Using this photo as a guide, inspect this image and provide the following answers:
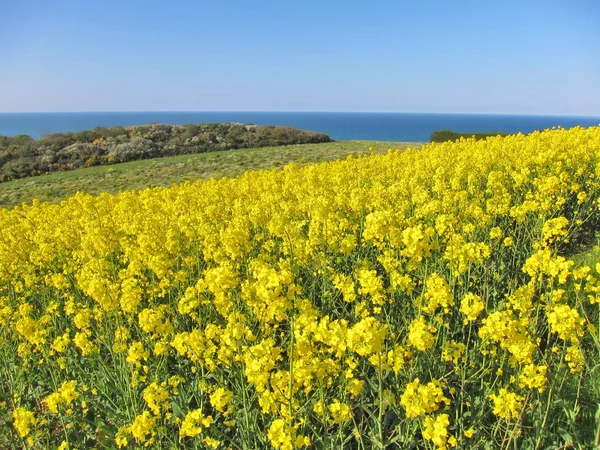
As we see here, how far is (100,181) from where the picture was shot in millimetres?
18062

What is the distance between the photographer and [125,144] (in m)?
25.8

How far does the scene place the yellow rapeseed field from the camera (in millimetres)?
2637

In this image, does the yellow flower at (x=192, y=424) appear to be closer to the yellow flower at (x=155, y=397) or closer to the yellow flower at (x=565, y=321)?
the yellow flower at (x=155, y=397)

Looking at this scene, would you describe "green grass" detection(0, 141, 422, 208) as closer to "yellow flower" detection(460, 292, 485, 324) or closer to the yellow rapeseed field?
the yellow rapeseed field

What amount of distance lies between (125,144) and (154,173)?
8634 millimetres

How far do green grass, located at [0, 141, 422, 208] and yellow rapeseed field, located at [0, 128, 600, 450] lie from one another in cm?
979

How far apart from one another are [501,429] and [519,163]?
18.4 feet

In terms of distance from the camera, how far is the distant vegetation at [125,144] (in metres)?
23.6

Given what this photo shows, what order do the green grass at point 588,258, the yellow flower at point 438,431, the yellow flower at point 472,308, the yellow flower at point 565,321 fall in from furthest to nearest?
the green grass at point 588,258
the yellow flower at point 472,308
the yellow flower at point 565,321
the yellow flower at point 438,431

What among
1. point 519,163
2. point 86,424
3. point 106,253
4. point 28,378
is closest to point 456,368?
point 86,424

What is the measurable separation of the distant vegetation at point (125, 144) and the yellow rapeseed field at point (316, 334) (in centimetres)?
1800

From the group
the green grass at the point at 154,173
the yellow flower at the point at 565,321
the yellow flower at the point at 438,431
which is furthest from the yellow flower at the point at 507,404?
the green grass at the point at 154,173

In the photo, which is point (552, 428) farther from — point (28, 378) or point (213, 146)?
point (213, 146)

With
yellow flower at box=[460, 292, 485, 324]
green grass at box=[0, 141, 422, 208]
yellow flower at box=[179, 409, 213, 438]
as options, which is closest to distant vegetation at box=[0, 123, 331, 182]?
green grass at box=[0, 141, 422, 208]
